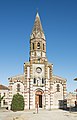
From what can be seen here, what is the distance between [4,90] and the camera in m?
60.1

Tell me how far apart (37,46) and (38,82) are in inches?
281

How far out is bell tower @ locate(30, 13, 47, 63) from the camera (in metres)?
42.9

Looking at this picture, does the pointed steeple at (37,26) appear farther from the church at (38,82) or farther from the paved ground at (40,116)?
the paved ground at (40,116)

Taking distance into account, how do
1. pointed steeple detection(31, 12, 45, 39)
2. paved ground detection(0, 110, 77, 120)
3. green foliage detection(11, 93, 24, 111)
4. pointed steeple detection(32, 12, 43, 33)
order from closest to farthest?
1. paved ground detection(0, 110, 77, 120)
2. green foliage detection(11, 93, 24, 111)
3. pointed steeple detection(31, 12, 45, 39)
4. pointed steeple detection(32, 12, 43, 33)

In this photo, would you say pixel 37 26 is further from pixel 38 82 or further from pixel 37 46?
pixel 38 82

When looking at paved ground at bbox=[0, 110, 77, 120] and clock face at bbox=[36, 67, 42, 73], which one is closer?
paved ground at bbox=[0, 110, 77, 120]

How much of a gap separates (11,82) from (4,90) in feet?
62.9

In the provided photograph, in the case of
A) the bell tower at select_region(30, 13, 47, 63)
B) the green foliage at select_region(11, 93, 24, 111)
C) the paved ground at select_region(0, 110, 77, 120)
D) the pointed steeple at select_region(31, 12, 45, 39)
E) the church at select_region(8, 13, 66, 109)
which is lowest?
the paved ground at select_region(0, 110, 77, 120)

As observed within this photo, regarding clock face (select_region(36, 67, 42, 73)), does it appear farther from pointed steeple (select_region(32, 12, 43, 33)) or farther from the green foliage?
pointed steeple (select_region(32, 12, 43, 33))

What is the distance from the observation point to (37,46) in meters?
43.2

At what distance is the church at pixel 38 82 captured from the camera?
136 feet

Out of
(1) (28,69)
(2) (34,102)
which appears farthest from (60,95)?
(1) (28,69)

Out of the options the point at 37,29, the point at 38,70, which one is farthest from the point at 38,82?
the point at 37,29

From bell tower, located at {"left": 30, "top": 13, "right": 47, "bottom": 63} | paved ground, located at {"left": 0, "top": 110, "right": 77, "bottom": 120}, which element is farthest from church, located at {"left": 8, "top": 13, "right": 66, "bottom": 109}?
paved ground, located at {"left": 0, "top": 110, "right": 77, "bottom": 120}
